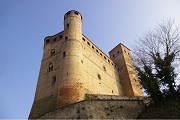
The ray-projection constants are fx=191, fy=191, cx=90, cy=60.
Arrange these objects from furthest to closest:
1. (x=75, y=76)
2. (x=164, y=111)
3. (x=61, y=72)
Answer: (x=61, y=72) → (x=75, y=76) → (x=164, y=111)

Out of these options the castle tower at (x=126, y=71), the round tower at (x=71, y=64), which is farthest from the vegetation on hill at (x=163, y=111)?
the castle tower at (x=126, y=71)

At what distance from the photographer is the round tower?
16.1m

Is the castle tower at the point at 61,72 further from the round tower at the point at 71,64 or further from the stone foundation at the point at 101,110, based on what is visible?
the stone foundation at the point at 101,110

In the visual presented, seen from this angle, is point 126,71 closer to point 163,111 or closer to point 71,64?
point 71,64

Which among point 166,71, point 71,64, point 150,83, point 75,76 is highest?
point 71,64

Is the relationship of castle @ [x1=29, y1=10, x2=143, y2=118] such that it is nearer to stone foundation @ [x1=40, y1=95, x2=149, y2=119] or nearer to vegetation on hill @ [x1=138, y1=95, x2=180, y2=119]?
stone foundation @ [x1=40, y1=95, x2=149, y2=119]

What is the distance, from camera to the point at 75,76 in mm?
17656

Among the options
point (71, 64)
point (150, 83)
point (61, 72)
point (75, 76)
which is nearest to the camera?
point (150, 83)

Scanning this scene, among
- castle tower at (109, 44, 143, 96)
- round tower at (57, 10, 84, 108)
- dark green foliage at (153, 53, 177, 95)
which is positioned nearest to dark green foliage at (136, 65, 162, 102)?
dark green foliage at (153, 53, 177, 95)

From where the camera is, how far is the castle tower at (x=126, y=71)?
25.8 meters

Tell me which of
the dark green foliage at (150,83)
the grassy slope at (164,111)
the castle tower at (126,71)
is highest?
the castle tower at (126,71)

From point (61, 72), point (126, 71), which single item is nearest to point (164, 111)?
point (61, 72)

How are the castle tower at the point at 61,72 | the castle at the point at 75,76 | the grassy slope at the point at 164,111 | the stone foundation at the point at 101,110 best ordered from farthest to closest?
the castle tower at the point at 61,72, the castle at the point at 75,76, the stone foundation at the point at 101,110, the grassy slope at the point at 164,111

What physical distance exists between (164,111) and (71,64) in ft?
30.6
